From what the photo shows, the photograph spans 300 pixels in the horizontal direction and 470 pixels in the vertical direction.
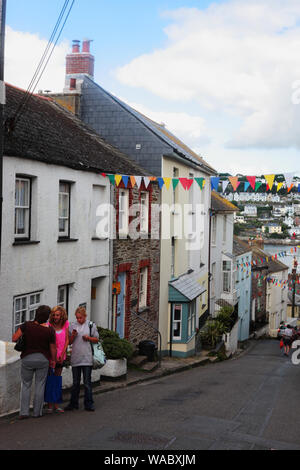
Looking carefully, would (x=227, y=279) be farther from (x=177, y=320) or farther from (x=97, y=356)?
(x=97, y=356)

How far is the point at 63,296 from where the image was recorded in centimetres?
1476

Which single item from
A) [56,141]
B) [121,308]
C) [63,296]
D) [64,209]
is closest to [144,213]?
[121,308]

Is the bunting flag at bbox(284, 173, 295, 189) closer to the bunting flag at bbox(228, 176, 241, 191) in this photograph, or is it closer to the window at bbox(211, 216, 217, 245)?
→ the bunting flag at bbox(228, 176, 241, 191)

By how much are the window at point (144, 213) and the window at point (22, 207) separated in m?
7.21

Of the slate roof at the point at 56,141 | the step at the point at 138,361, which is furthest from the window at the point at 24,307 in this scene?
the step at the point at 138,361

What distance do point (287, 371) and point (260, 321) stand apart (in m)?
31.3

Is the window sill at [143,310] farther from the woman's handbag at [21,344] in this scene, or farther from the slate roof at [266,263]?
the slate roof at [266,263]

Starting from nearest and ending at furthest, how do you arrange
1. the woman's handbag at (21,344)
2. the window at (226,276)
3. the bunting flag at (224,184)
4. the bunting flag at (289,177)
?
1. the woman's handbag at (21,344)
2. the bunting flag at (289,177)
3. the bunting flag at (224,184)
4. the window at (226,276)

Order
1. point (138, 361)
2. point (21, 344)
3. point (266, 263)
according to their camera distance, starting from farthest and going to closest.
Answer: point (266, 263)
point (138, 361)
point (21, 344)

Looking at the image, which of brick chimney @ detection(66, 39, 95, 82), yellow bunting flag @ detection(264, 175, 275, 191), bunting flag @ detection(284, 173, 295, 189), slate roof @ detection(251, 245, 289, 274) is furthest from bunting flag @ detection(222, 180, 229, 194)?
slate roof @ detection(251, 245, 289, 274)

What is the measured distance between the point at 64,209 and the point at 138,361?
5462 millimetres

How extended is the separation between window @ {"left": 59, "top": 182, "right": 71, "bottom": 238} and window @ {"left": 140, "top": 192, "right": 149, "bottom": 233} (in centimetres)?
512

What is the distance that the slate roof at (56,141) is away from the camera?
12727mm
